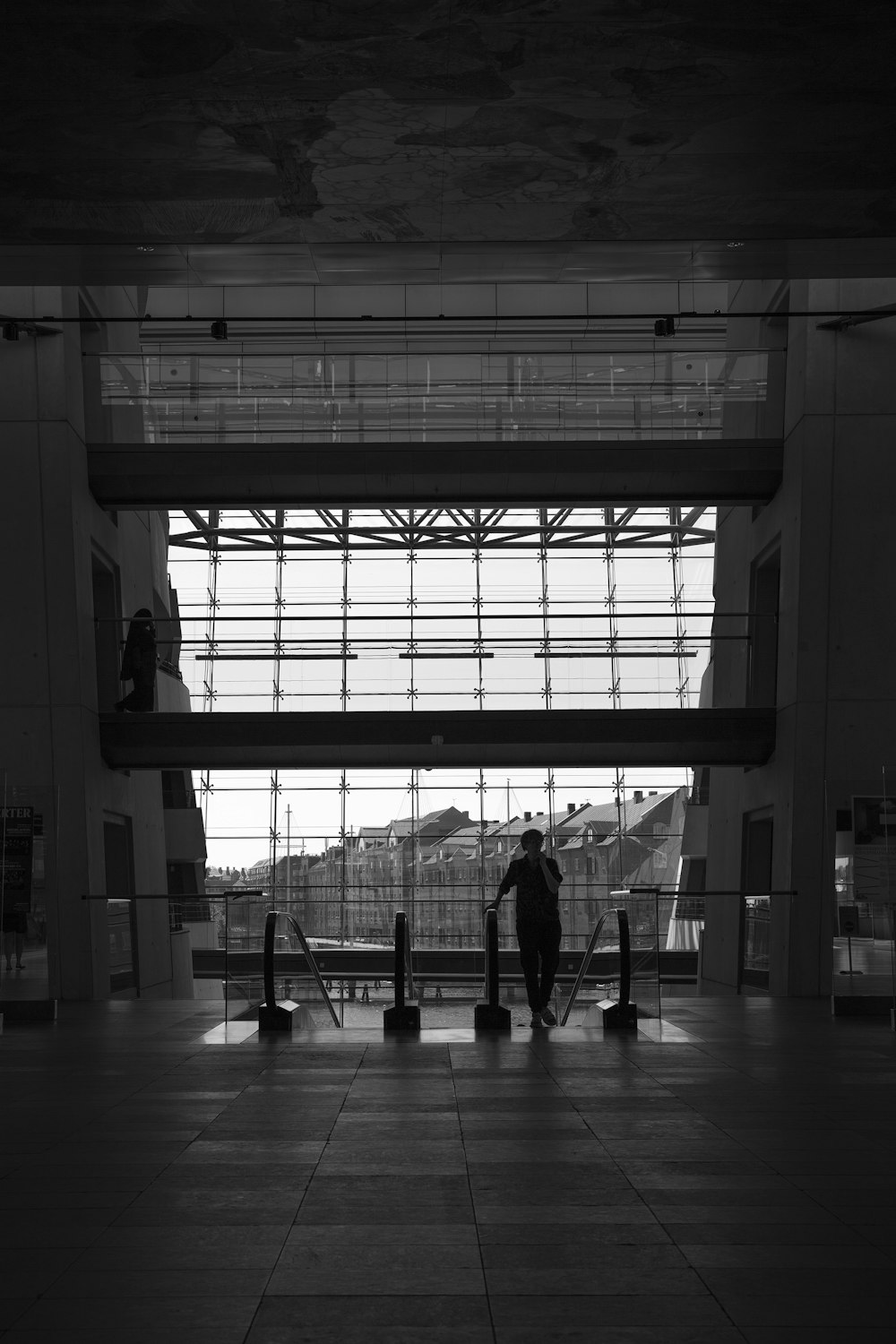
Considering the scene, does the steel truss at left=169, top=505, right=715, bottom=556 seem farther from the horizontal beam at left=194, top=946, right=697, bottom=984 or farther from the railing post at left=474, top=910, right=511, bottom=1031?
the railing post at left=474, top=910, right=511, bottom=1031

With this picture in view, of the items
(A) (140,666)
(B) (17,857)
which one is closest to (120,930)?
(A) (140,666)

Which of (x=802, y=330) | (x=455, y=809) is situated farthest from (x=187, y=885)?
(x=802, y=330)

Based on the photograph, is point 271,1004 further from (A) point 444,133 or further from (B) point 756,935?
(A) point 444,133

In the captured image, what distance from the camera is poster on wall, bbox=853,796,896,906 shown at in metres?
10.8

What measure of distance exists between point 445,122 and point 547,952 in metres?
6.63

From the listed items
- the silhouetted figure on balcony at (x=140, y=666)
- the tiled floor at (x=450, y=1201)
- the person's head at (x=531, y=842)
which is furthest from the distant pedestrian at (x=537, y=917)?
the silhouetted figure on balcony at (x=140, y=666)

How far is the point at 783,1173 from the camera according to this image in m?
4.92

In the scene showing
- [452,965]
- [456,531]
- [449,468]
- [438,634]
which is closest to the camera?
[449,468]

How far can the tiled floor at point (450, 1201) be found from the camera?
333 cm

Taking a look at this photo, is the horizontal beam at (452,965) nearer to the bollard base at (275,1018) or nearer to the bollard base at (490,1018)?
the bollard base at (275,1018)

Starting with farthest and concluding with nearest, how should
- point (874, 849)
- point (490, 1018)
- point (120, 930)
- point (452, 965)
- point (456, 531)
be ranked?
point (456, 531), point (452, 965), point (120, 930), point (874, 849), point (490, 1018)

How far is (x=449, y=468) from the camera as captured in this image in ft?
48.1

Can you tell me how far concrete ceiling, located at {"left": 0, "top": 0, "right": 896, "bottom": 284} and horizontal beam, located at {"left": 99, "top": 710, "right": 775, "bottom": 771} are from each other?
26.3 feet

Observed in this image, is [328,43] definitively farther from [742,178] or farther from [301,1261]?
[301,1261]
